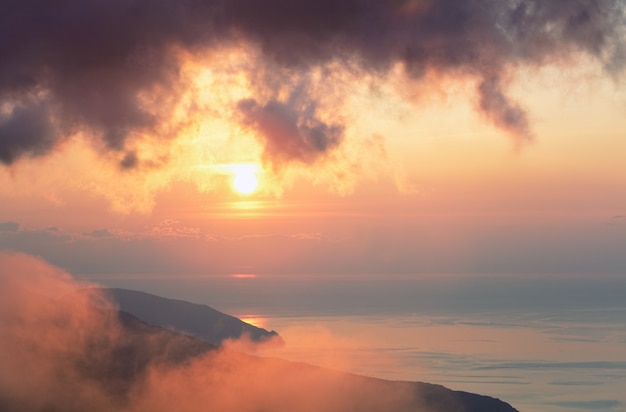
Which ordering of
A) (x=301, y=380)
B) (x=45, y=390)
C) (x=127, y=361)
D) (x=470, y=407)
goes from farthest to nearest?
(x=470, y=407)
(x=301, y=380)
(x=127, y=361)
(x=45, y=390)

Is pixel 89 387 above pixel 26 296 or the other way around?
the other way around

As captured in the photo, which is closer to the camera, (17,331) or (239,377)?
(17,331)

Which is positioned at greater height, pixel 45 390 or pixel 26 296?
pixel 26 296

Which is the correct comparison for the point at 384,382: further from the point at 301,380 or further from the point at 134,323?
the point at 134,323

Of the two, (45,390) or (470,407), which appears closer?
(45,390)

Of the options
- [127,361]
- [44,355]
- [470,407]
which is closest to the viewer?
[44,355]

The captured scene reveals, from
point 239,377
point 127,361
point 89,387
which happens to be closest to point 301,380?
point 239,377

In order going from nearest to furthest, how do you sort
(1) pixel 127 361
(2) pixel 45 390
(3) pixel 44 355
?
(2) pixel 45 390
(3) pixel 44 355
(1) pixel 127 361

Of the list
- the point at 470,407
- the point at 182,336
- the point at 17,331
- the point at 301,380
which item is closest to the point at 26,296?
the point at 17,331

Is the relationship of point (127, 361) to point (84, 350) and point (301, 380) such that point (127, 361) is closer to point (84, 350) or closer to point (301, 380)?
point (84, 350)
